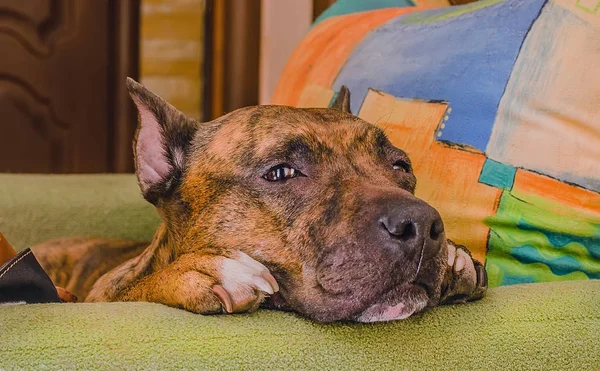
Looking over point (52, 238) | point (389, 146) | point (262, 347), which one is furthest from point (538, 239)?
point (52, 238)

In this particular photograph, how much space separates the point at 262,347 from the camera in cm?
89

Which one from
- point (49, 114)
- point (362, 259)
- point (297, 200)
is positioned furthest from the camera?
point (49, 114)

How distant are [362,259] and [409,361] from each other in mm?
219

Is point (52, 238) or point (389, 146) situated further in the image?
point (52, 238)

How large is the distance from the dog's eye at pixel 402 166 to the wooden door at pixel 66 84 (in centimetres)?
304

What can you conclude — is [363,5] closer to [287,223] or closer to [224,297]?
[287,223]

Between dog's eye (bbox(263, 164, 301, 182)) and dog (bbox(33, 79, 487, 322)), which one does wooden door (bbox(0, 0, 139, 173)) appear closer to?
dog (bbox(33, 79, 487, 322))

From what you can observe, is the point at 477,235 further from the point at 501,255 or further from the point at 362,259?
the point at 362,259

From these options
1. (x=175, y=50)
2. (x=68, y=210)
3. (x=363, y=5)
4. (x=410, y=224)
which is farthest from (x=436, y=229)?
(x=175, y=50)

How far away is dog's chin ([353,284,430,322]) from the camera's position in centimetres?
107

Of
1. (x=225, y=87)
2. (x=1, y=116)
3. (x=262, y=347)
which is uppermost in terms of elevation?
(x=262, y=347)

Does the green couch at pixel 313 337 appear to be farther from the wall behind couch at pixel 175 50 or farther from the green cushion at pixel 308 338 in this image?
the wall behind couch at pixel 175 50

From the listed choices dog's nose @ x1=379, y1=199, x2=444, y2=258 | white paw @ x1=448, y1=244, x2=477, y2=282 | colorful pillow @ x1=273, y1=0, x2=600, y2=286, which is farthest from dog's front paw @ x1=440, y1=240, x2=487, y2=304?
colorful pillow @ x1=273, y1=0, x2=600, y2=286

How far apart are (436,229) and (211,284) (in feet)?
1.27
